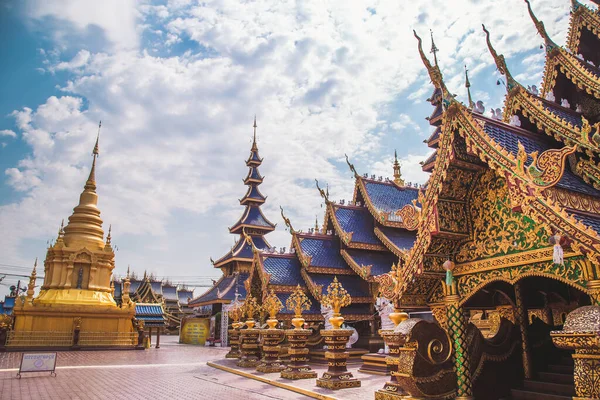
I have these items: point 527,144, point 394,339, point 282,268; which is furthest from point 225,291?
point 527,144

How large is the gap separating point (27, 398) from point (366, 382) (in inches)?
295

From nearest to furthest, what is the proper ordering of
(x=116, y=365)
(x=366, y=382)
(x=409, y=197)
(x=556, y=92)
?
(x=556, y=92), (x=366, y=382), (x=116, y=365), (x=409, y=197)

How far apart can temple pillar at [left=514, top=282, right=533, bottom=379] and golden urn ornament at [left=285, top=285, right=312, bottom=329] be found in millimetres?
7034

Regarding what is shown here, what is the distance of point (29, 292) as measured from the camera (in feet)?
84.4

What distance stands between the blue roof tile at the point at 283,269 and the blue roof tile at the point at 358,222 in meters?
2.96

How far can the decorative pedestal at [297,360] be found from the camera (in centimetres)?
1188

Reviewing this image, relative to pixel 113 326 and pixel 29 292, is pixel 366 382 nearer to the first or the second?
pixel 113 326

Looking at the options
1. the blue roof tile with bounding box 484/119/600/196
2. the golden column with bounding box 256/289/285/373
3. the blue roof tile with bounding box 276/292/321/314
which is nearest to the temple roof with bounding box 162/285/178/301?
the blue roof tile with bounding box 276/292/321/314

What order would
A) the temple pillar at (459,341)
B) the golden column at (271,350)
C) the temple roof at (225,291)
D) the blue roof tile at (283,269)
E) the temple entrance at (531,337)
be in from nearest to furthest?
the temple pillar at (459,341)
the temple entrance at (531,337)
the golden column at (271,350)
the blue roof tile at (283,269)
the temple roof at (225,291)

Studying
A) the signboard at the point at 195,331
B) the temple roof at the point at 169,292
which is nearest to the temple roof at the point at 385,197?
the signboard at the point at 195,331

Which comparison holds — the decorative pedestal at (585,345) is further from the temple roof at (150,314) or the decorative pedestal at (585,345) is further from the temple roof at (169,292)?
the temple roof at (169,292)

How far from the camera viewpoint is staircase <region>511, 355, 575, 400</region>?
236 inches

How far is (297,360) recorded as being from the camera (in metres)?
12.2

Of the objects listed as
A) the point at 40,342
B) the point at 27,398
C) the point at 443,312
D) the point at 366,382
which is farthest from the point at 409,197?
the point at 40,342
